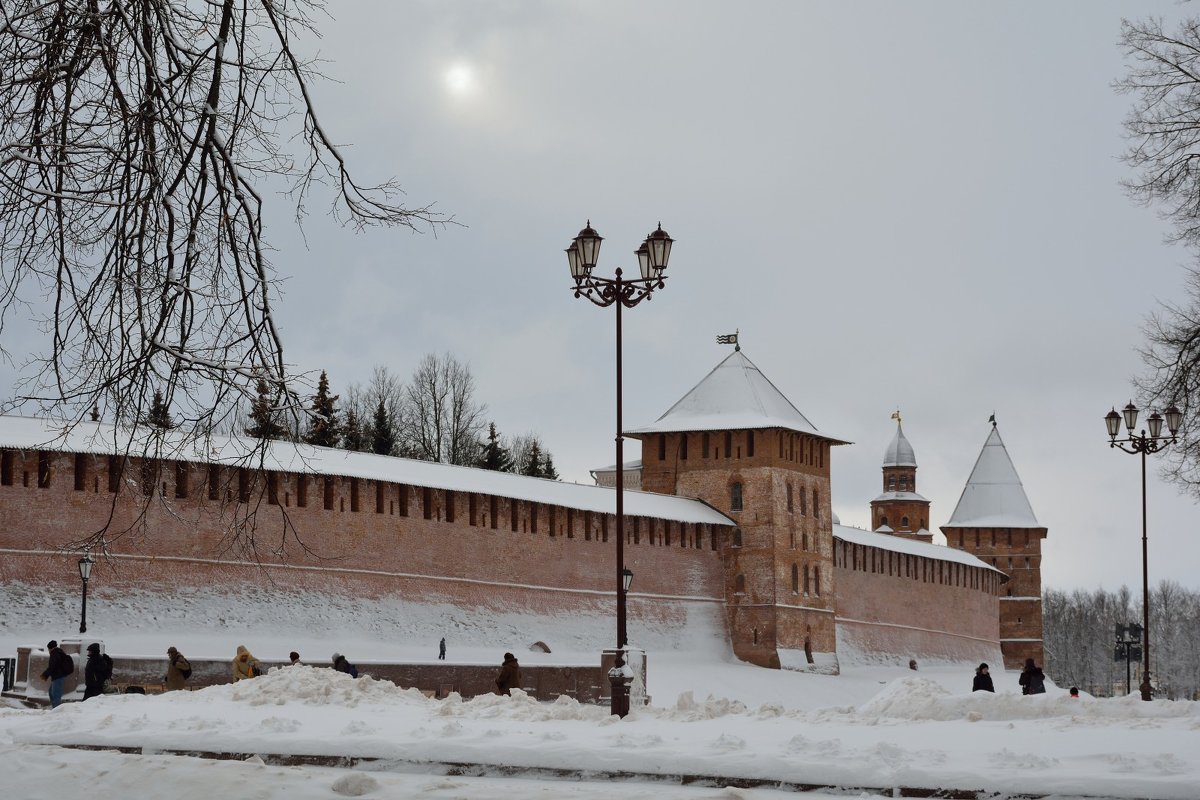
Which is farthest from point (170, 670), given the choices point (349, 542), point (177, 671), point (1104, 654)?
point (1104, 654)

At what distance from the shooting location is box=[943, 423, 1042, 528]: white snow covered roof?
56438 mm

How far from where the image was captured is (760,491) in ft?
121

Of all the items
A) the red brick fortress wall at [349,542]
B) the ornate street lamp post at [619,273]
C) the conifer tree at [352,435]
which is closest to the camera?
the ornate street lamp post at [619,273]

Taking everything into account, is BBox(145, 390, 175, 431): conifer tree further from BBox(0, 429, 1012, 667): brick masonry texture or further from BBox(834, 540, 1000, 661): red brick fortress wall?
BBox(834, 540, 1000, 661): red brick fortress wall

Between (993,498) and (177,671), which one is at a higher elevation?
(993,498)

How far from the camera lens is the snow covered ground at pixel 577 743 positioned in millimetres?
7270

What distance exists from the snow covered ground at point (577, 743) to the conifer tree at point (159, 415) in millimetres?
1780

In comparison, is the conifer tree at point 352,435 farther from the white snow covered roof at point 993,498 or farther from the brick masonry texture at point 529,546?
the white snow covered roof at point 993,498

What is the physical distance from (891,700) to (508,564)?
18.4m

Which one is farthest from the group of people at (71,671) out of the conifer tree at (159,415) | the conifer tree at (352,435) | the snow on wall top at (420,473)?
the conifer tree at (352,435)

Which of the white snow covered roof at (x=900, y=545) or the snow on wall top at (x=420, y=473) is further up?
the snow on wall top at (x=420, y=473)

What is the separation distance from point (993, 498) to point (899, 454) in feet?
25.7

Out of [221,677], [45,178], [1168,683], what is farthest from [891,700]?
[1168,683]

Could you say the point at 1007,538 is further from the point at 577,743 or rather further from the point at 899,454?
the point at 577,743
